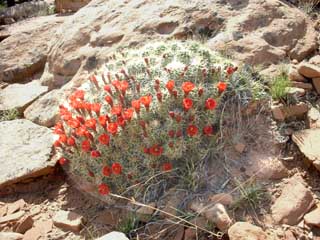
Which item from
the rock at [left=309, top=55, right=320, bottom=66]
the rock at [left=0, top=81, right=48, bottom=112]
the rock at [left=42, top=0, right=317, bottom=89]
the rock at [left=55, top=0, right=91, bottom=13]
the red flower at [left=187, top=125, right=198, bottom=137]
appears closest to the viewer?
the red flower at [left=187, top=125, right=198, bottom=137]

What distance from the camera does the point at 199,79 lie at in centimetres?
343

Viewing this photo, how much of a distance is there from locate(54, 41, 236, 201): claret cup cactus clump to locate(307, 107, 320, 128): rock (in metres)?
0.76

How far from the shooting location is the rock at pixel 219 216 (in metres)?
2.84

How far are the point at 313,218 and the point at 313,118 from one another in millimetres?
985

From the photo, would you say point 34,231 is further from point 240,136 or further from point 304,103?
point 304,103

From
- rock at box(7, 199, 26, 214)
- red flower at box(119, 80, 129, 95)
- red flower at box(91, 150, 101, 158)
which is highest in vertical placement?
red flower at box(119, 80, 129, 95)

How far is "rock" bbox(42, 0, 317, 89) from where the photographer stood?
13.6 ft

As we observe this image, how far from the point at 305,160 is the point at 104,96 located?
1.70m

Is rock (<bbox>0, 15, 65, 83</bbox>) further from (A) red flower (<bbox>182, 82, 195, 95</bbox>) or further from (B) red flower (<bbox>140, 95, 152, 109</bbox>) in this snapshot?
(A) red flower (<bbox>182, 82, 195, 95</bbox>)

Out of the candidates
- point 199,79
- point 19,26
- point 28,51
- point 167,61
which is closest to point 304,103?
point 199,79

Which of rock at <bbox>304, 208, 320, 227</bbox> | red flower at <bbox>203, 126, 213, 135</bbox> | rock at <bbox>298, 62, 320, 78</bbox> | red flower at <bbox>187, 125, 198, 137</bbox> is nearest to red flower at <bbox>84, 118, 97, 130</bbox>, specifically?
red flower at <bbox>187, 125, 198, 137</bbox>

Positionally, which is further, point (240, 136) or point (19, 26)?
point (19, 26)

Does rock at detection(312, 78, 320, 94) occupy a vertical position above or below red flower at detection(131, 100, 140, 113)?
below

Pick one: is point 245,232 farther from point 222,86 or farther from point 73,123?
point 73,123
